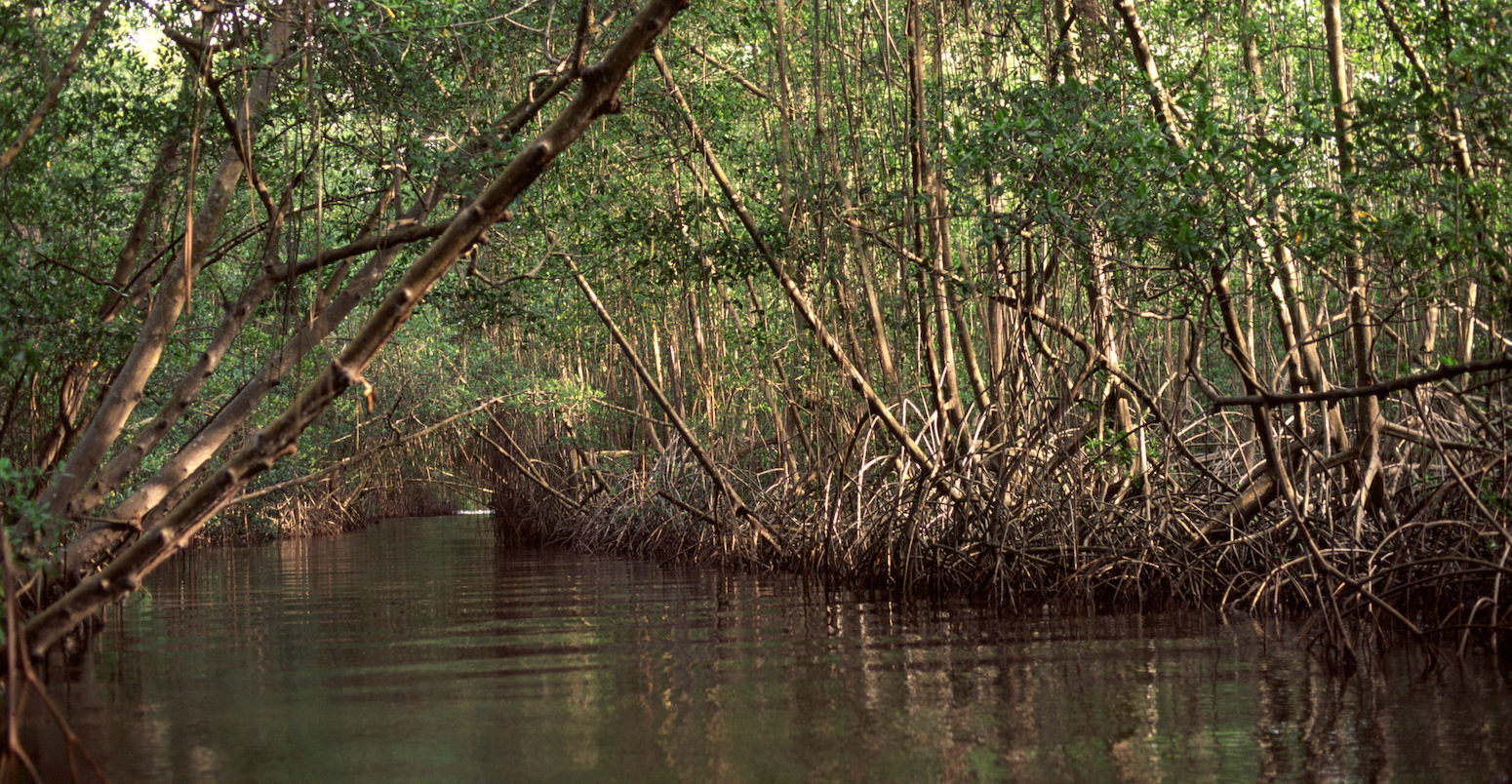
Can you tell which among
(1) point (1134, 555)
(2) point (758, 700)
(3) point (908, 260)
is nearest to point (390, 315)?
(2) point (758, 700)

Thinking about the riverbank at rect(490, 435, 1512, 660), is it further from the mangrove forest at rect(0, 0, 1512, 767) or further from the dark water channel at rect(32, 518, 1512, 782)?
the dark water channel at rect(32, 518, 1512, 782)

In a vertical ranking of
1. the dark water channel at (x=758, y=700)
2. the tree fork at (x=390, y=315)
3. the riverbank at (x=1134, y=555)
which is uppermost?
the tree fork at (x=390, y=315)

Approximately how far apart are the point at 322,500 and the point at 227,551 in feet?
15.2

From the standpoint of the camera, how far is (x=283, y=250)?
9.93 m

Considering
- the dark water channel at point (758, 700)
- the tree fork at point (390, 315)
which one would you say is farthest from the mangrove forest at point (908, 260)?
the dark water channel at point (758, 700)

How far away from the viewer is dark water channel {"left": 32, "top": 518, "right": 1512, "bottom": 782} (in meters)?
3.53

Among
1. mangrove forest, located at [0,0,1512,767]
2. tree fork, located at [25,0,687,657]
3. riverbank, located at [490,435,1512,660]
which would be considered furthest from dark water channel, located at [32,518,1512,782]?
tree fork, located at [25,0,687,657]

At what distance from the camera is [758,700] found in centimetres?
452

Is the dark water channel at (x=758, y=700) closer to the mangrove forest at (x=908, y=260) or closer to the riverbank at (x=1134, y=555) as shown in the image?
the riverbank at (x=1134, y=555)

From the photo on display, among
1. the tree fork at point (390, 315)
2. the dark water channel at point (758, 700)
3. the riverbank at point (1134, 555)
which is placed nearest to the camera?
the tree fork at point (390, 315)

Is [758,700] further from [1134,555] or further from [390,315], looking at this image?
[1134,555]

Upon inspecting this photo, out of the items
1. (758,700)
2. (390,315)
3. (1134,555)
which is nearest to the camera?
(390,315)

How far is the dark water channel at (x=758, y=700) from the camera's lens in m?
3.53

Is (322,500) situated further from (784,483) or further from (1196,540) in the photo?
(1196,540)
